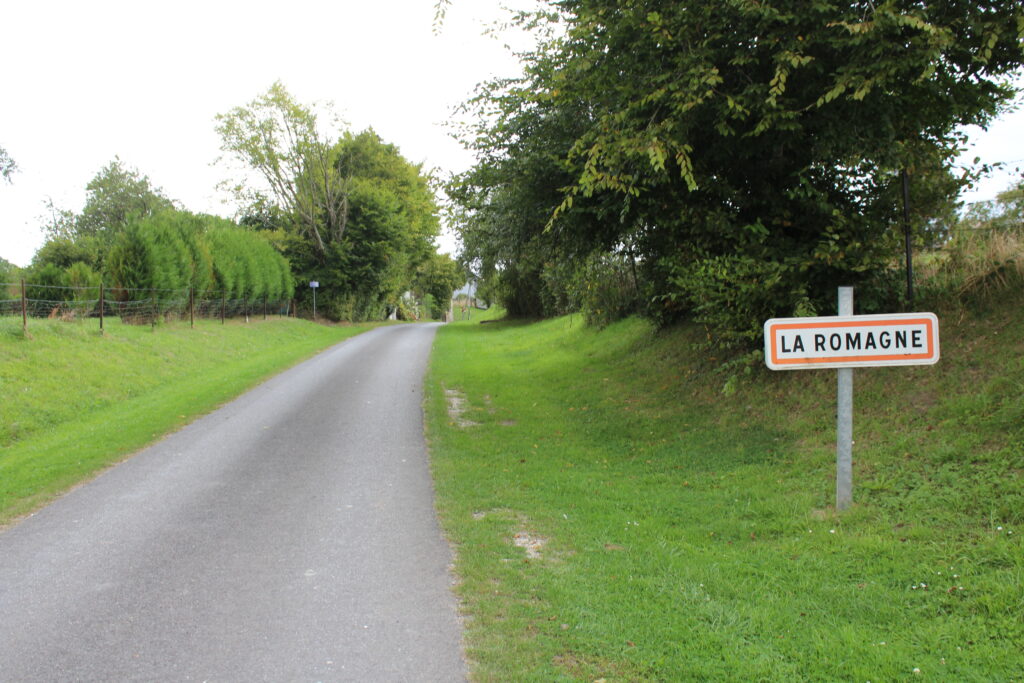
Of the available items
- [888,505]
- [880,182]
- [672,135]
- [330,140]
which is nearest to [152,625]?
[888,505]

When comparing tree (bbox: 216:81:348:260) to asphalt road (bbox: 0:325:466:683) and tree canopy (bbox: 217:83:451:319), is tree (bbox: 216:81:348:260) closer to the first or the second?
tree canopy (bbox: 217:83:451:319)

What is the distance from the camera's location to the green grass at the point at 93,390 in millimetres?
8336

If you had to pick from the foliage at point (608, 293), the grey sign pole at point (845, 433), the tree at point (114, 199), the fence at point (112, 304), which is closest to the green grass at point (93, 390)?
the fence at point (112, 304)

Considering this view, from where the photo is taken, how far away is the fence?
1850 centimetres

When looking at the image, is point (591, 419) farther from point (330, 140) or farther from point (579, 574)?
point (330, 140)

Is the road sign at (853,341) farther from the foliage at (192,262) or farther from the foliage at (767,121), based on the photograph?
the foliage at (192,262)

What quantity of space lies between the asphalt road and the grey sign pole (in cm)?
305

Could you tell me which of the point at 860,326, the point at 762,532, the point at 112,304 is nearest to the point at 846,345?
the point at 860,326

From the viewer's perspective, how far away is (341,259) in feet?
138

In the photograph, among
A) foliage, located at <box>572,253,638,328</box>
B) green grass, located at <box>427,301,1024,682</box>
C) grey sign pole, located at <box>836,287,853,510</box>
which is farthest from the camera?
foliage, located at <box>572,253,638,328</box>

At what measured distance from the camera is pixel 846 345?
521 cm

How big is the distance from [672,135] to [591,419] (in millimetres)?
4324

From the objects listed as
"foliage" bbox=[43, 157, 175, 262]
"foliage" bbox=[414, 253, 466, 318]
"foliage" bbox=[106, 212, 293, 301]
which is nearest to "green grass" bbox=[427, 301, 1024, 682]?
"foliage" bbox=[106, 212, 293, 301]

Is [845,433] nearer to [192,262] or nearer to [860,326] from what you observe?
[860,326]
